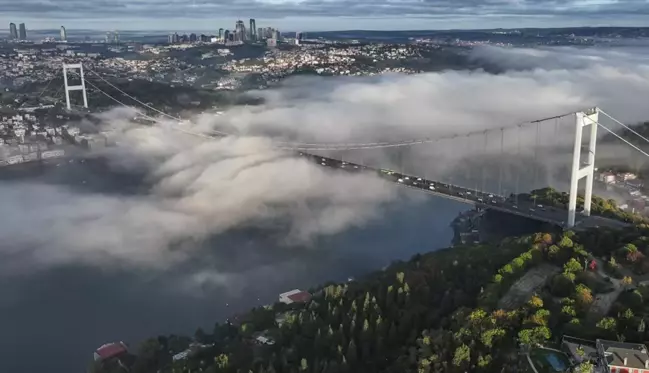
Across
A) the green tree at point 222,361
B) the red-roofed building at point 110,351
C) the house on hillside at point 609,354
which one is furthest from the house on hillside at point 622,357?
the red-roofed building at point 110,351

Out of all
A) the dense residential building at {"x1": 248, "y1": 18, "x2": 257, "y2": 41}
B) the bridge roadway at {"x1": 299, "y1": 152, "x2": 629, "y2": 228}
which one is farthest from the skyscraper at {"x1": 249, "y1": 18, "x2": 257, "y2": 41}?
the bridge roadway at {"x1": 299, "y1": 152, "x2": 629, "y2": 228}

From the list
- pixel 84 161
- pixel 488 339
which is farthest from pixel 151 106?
pixel 488 339

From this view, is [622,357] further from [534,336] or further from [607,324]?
[534,336]

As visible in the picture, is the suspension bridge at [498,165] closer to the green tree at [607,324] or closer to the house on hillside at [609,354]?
the green tree at [607,324]

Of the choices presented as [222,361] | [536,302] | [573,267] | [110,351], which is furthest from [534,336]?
[110,351]

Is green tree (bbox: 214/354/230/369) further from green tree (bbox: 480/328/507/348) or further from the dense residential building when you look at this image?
the dense residential building

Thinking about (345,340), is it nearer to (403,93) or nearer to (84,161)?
(84,161)
